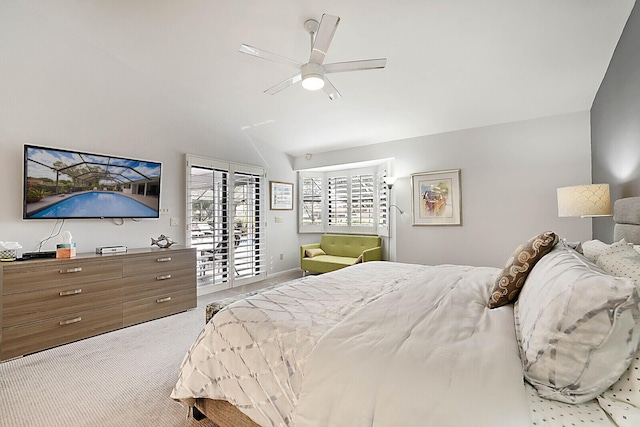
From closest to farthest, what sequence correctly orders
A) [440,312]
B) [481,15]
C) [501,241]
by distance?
[440,312] < [481,15] < [501,241]

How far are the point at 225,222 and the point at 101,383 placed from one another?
2.84 meters

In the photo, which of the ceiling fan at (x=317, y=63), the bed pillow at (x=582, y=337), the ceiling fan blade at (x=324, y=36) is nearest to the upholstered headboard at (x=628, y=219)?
the bed pillow at (x=582, y=337)

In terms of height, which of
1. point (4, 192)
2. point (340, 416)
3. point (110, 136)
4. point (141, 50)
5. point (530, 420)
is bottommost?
point (340, 416)

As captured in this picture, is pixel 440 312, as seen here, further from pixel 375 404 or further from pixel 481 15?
pixel 481 15

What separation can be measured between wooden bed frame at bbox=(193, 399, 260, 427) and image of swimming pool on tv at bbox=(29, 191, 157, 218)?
273cm

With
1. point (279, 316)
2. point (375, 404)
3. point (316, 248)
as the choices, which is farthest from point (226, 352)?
point (316, 248)

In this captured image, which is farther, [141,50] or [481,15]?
[141,50]

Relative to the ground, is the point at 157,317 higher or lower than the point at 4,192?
lower

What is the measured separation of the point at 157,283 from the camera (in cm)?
350

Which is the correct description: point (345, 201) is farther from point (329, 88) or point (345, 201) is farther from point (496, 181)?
point (329, 88)

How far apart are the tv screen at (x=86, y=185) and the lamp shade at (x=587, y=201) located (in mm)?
4488

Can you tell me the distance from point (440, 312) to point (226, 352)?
1.06 m

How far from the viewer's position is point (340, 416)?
100 cm

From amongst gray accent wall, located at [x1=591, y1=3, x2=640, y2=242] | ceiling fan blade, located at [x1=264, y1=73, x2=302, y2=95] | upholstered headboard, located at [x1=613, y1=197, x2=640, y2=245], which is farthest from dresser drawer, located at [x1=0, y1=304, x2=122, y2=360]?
gray accent wall, located at [x1=591, y1=3, x2=640, y2=242]
